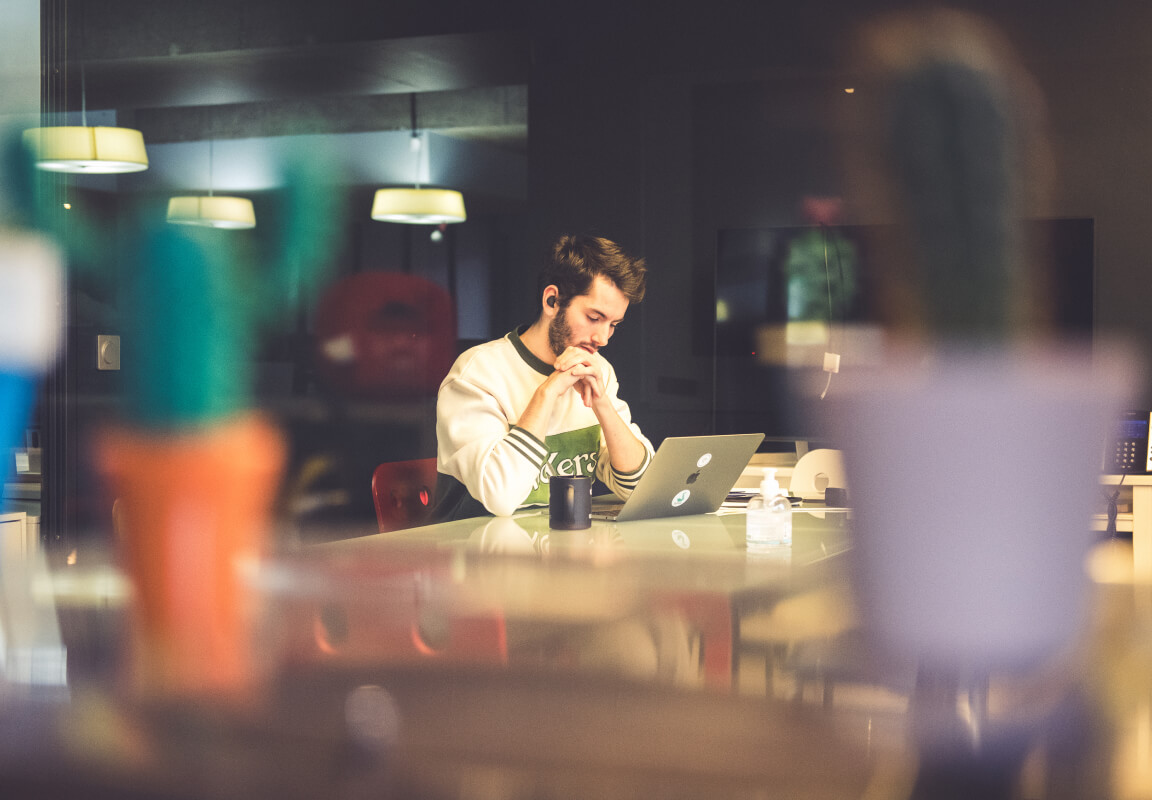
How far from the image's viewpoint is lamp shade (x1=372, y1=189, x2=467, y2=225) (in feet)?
A: 18.2

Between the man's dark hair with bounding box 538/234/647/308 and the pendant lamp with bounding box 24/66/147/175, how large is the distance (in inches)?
48.4

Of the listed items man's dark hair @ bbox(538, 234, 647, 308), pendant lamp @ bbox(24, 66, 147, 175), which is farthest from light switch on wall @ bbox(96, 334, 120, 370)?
pendant lamp @ bbox(24, 66, 147, 175)

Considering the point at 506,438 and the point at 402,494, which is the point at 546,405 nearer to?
the point at 506,438

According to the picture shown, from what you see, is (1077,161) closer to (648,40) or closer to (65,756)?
(648,40)

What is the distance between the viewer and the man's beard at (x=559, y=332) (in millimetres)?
2619

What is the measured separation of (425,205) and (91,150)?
198 cm

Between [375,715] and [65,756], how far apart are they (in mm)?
97

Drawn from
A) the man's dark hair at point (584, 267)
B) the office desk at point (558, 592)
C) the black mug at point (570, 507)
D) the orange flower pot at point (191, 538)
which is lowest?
the black mug at point (570, 507)

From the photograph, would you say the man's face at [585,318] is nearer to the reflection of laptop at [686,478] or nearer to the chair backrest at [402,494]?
the chair backrest at [402,494]

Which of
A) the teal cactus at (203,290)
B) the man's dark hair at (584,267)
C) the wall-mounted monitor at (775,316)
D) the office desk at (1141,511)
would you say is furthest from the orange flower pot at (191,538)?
the wall-mounted monitor at (775,316)

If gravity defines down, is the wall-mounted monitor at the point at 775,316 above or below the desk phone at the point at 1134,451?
above

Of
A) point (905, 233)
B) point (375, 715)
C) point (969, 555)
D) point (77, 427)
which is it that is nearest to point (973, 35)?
point (905, 233)

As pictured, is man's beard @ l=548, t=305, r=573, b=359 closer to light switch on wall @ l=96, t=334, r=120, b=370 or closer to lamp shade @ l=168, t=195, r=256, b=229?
light switch on wall @ l=96, t=334, r=120, b=370

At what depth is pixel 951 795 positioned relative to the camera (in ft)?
1.05
